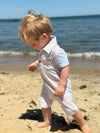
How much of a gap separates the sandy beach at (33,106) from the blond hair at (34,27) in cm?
114

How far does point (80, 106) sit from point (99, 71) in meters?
2.75

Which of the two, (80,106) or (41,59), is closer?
(41,59)

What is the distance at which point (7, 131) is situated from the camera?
2.40m

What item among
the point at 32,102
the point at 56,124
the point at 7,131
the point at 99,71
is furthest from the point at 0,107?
the point at 99,71

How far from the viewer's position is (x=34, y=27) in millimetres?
2078

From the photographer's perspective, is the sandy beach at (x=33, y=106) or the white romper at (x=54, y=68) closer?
the white romper at (x=54, y=68)

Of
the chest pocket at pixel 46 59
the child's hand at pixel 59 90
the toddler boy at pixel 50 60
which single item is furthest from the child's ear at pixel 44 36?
the child's hand at pixel 59 90

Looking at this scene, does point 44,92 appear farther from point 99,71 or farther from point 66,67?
point 99,71

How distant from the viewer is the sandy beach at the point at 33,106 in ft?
8.13

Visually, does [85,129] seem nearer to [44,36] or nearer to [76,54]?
[44,36]

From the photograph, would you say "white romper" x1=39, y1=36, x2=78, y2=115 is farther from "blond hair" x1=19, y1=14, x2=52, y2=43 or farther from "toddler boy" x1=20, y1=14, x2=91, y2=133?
"blond hair" x1=19, y1=14, x2=52, y2=43

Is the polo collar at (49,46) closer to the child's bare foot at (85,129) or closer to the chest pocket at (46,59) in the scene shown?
the chest pocket at (46,59)

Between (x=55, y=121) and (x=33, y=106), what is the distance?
2.13 feet

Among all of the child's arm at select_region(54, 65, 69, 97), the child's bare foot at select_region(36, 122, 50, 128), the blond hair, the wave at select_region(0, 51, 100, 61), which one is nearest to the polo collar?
the blond hair
